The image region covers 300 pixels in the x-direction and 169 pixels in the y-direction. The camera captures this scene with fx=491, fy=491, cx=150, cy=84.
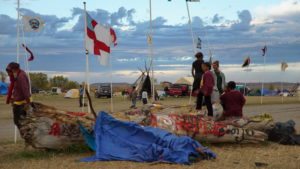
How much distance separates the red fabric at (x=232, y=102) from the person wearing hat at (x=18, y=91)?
4.90 m

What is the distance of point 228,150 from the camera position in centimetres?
1076

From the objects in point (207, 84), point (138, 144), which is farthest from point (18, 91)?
point (207, 84)

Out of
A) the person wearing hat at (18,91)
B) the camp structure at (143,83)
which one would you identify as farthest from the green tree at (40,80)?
the person wearing hat at (18,91)

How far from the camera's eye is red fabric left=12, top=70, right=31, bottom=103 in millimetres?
10109

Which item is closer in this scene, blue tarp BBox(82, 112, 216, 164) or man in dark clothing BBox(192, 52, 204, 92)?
blue tarp BBox(82, 112, 216, 164)

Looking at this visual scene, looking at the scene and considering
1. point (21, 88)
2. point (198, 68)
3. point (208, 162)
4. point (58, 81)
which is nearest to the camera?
point (208, 162)

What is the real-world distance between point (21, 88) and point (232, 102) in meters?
5.20

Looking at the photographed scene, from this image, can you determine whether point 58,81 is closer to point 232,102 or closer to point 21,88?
point 232,102

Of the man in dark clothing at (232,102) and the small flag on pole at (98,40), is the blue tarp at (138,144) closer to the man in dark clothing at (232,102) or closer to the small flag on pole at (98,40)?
the man in dark clothing at (232,102)

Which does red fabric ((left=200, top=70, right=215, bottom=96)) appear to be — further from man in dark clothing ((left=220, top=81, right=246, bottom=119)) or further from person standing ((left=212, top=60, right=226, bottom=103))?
person standing ((left=212, top=60, right=226, bottom=103))

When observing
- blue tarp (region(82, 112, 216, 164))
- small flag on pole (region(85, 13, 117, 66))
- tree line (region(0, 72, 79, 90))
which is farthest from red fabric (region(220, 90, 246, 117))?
tree line (region(0, 72, 79, 90))

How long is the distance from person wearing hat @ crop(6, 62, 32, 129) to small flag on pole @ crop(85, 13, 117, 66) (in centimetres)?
290

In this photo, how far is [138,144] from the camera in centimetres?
959

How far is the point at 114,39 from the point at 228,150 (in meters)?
11.8
